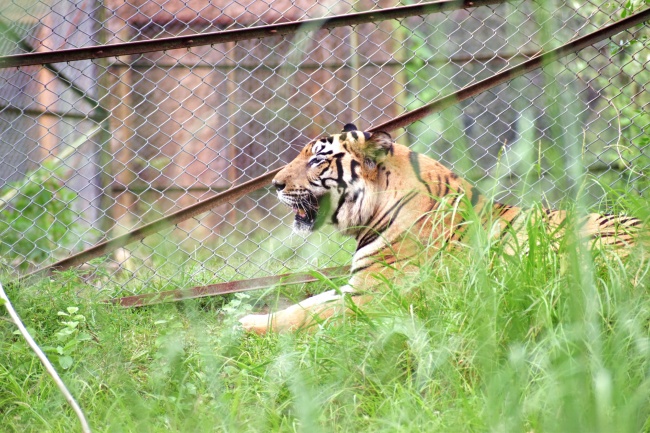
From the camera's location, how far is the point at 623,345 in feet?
7.49

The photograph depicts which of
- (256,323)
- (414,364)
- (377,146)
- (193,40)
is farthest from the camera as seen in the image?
(193,40)

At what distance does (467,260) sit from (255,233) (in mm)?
3059

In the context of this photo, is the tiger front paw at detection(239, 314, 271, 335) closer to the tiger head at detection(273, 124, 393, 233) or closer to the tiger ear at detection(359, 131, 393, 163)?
the tiger head at detection(273, 124, 393, 233)

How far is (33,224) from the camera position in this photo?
14.4ft

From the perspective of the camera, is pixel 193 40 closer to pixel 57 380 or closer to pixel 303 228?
pixel 303 228

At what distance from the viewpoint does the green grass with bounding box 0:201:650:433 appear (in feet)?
6.97

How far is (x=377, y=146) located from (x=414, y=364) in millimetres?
1658

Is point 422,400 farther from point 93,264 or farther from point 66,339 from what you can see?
point 93,264

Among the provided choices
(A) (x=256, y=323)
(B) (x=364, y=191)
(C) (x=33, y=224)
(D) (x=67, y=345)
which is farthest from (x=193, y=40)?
(D) (x=67, y=345)

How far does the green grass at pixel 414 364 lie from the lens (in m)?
2.12

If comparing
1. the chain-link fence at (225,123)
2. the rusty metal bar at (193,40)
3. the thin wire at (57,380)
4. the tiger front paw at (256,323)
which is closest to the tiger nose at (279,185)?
the chain-link fence at (225,123)

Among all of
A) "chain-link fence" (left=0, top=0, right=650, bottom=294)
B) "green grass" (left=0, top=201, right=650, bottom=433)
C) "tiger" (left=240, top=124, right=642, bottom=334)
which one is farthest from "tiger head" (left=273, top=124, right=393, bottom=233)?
"green grass" (left=0, top=201, right=650, bottom=433)

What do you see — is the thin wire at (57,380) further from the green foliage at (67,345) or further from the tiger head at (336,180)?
the tiger head at (336,180)

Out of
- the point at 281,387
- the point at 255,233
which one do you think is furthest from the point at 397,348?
the point at 255,233
